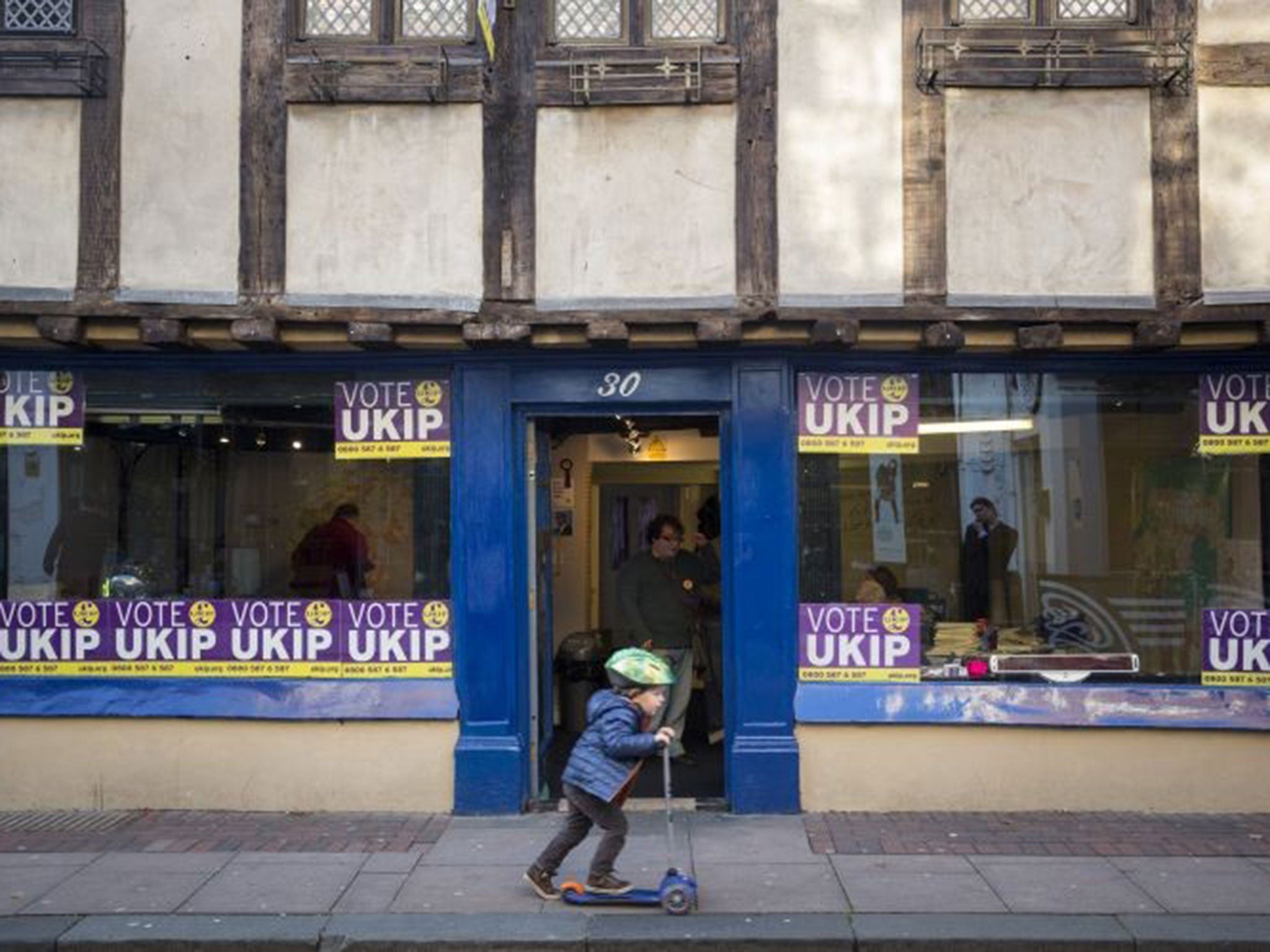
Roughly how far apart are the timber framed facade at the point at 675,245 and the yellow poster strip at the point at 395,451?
0.41ft

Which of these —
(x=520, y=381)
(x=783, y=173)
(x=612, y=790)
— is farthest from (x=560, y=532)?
(x=612, y=790)

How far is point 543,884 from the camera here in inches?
263

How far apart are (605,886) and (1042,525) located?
4126mm

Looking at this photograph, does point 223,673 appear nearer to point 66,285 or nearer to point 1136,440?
point 66,285

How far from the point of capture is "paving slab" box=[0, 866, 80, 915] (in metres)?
6.64

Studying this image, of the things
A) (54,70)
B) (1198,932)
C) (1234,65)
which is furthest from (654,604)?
(54,70)

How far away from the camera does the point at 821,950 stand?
6074 mm

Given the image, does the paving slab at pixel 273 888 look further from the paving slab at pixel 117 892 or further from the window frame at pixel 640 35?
the window frame at pixel 640 35

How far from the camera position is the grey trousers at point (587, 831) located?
648 centimetres

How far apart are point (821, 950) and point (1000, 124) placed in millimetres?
5251

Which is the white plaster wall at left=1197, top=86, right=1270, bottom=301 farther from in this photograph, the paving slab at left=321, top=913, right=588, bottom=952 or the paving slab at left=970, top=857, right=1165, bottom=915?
the paving slab at left=321, top=913, right=588, bottom=952

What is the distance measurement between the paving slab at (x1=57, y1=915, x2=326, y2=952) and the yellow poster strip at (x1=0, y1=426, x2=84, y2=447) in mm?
3639

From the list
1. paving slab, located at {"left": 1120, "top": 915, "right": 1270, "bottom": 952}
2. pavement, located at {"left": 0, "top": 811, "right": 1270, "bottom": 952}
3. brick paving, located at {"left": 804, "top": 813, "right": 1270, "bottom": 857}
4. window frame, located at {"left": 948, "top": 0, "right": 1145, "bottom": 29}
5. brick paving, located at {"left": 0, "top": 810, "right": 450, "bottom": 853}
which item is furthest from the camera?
window frame, located at {"left": 948, "top": 0, "right": 1145, "bottom": 29}

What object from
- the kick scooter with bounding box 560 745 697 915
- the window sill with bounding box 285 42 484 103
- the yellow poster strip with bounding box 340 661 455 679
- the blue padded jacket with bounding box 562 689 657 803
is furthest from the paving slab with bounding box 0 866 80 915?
the window sill with bounding box 285 42 484 103
